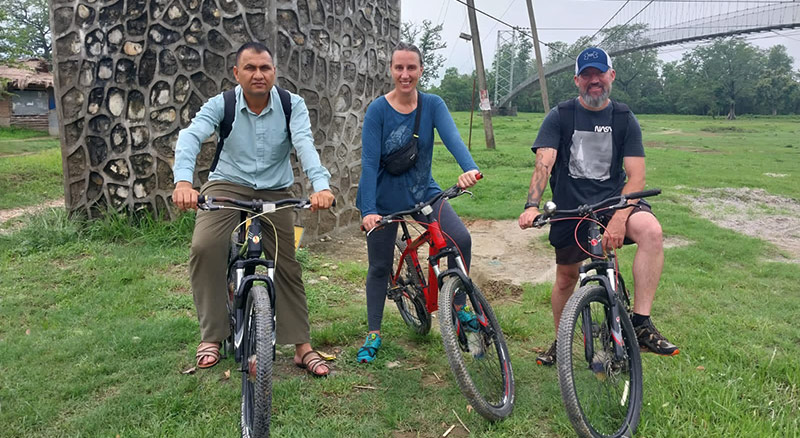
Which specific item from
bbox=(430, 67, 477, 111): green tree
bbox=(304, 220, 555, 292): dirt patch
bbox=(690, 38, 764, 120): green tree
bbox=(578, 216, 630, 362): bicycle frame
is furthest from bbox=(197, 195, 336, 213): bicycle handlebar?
bbox=(690, 38, 764, 120): green tree

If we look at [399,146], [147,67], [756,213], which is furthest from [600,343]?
[756,213]

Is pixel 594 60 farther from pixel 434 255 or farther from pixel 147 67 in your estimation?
pixel 147 67

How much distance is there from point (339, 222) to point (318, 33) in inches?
91.9

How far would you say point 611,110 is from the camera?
3.44 m

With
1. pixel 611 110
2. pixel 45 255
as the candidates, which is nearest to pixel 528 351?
pixel 611 110

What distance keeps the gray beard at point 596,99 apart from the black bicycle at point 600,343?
2.00 feet

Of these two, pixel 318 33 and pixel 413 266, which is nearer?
pixel 413 266

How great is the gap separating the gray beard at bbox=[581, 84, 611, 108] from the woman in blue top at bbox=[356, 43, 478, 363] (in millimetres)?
729

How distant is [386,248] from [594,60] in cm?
165

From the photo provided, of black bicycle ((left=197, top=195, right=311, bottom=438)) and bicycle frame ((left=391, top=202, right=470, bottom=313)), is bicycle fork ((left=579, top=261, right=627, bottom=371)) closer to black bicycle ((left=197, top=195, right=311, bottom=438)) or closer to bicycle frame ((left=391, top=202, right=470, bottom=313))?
bicycle frame ((left=391, top=202, right=470, bottom=313))

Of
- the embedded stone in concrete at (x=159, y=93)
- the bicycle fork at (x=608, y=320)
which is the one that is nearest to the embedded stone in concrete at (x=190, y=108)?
the embedded stone in concrete at (x=159, y=93)

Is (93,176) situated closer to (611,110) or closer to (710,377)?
(611,110)

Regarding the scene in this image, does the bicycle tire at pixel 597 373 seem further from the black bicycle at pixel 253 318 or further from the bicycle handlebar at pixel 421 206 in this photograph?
the black bicycle at pixel 253 318

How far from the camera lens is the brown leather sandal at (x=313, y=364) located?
367cm
